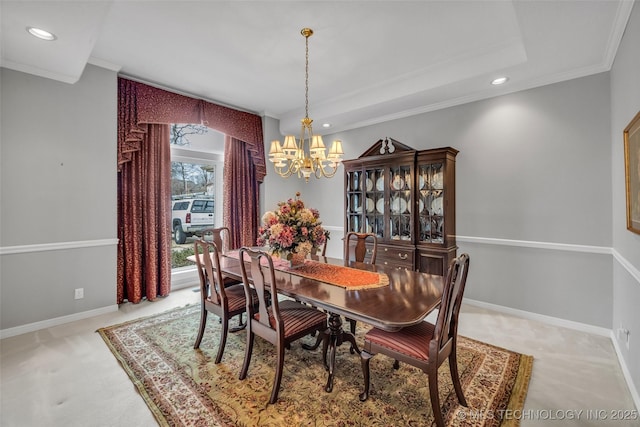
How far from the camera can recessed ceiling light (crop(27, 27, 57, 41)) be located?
2.19 metres

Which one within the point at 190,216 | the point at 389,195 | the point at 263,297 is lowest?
the point at 263,297

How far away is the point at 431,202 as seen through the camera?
357 centimetres

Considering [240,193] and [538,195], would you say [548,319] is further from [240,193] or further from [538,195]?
[240,193]

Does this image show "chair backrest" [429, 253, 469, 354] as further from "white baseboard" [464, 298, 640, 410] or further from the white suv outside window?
the white suv outside window

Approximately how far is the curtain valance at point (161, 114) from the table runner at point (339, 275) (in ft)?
8.15

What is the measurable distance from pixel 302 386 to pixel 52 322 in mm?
2859

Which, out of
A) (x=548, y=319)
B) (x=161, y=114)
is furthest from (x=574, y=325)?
(x=161, y=114)

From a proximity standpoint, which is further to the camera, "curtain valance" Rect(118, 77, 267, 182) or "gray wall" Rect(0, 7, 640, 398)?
"curtain valance" Rect(118, 77, 267, 182)

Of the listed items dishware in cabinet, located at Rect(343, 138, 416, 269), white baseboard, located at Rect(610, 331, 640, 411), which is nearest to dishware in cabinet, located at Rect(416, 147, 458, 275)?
dishware in cabinet, located at Rect(343, 138, 416, 269)

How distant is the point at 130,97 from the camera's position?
11.3ft

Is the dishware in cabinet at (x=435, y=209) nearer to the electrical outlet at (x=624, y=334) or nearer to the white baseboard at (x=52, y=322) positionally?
the electrical outlet at (x=624, y=334)

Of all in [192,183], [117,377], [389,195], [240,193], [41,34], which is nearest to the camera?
[117,377]

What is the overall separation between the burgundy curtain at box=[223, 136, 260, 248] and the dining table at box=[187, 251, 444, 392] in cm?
195

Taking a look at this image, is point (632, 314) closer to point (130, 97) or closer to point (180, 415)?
point (180, 415)
